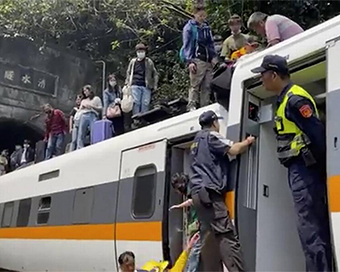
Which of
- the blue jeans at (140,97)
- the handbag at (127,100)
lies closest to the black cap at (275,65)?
the handbag at (127,100)

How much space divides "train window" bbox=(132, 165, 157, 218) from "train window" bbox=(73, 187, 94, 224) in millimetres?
1160

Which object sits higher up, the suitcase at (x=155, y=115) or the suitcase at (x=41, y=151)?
the suitcase at (x=41, y=151)

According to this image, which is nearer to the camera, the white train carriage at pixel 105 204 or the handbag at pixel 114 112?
the white train carriage at pixel 105 204

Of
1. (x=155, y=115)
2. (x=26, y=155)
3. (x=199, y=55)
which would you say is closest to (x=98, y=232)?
(x=155, y=115)

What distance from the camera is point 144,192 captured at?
654 cm

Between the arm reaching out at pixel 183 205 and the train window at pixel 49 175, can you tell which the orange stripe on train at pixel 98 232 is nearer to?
the arm reaching out at pixel 183 205

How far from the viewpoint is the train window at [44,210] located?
8953 mm

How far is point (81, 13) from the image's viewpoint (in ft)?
62.3

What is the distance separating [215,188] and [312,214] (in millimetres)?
942

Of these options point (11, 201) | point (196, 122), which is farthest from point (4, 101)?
point (196, 122)

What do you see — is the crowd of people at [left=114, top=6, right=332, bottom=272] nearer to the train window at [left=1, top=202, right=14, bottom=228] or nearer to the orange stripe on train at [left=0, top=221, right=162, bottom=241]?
the orange stripe on train at [left=0, top=221, right=162, bottom=241]

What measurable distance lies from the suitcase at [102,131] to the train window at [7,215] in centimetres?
299

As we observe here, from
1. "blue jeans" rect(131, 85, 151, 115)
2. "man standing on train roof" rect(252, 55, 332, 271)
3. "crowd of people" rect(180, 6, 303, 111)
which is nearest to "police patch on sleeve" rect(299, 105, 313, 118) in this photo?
"man standing on train roof" rect(252, 55, 332, 271)

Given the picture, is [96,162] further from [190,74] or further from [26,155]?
[26,155]
